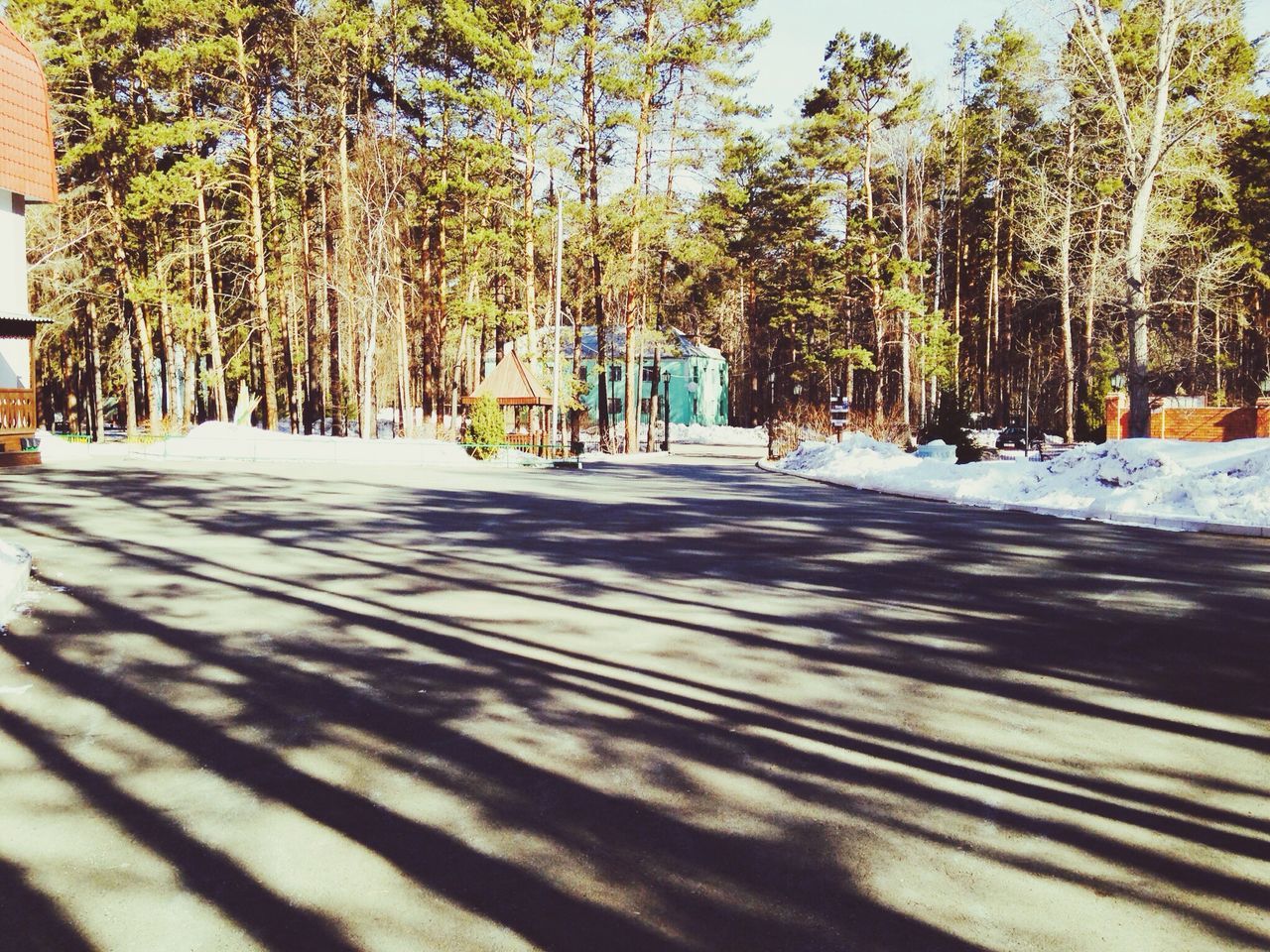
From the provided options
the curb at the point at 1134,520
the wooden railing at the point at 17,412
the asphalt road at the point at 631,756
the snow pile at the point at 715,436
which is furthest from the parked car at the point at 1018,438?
the wooden railing at the point at 17,412

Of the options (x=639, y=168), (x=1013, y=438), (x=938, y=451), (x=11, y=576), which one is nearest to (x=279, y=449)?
(x=639, y=168)

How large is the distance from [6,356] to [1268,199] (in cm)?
5112

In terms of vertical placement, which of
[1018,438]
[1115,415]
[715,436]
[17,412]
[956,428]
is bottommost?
[715,436]

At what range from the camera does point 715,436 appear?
213 ft

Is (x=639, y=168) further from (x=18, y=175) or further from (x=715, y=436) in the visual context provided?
(x=715, y=436)

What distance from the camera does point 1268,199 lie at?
Result: 143 feet

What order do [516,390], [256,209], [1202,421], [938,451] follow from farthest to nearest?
[516,390] → [256,209] → [1202,421] → [938,451]

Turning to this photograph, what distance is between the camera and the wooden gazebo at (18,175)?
19.0m

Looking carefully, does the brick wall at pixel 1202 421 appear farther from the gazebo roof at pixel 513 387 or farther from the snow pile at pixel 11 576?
the snow pile at pixel 11 576

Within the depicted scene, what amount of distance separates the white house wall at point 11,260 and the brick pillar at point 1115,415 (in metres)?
32.7

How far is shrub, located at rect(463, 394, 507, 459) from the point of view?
3134 centimetres

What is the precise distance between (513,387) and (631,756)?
29997 mm

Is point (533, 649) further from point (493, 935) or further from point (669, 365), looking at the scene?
point (669, 365)

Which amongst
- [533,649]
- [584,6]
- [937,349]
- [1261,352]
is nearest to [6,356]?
[533,649]
